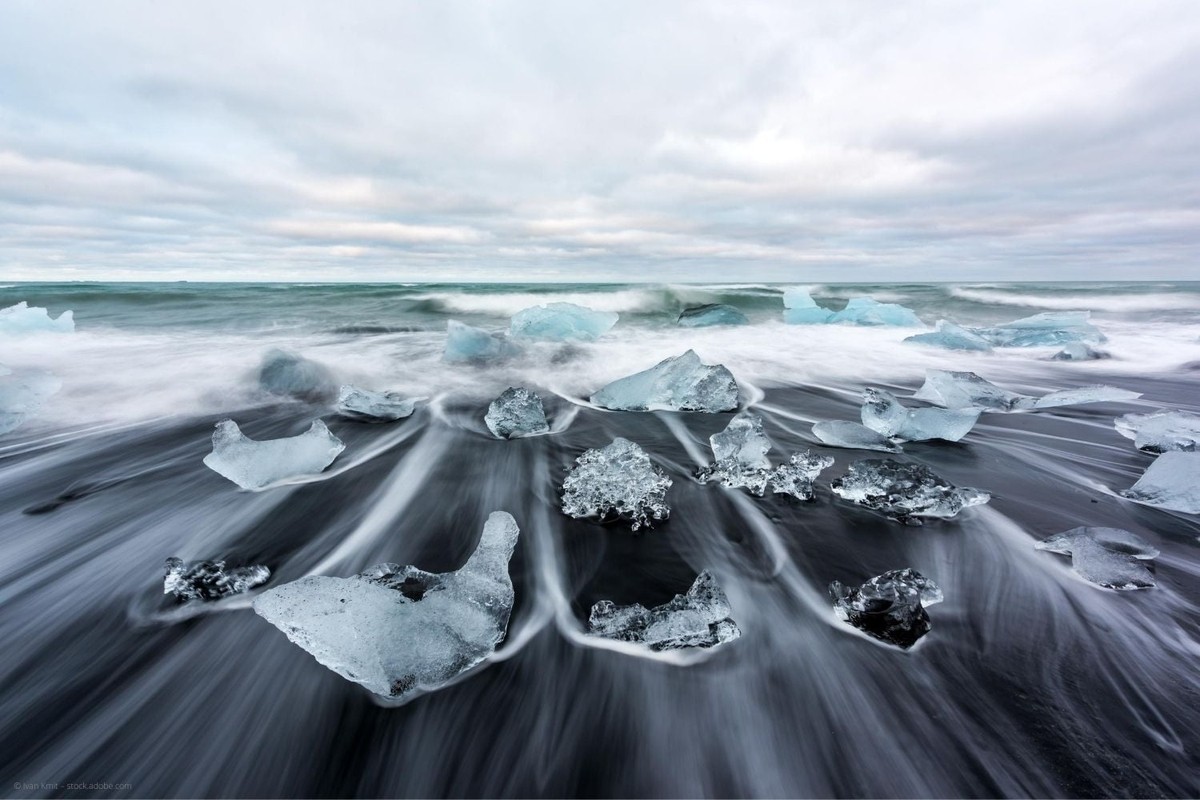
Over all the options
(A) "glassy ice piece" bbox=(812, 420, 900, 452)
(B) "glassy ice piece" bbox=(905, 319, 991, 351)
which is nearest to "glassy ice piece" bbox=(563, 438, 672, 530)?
(A) "glassy ice piece" bbox=(812, 420, 900, 452)

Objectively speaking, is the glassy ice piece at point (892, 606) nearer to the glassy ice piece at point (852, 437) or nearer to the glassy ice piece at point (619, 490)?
the glassy ice piece at point (619, 490)

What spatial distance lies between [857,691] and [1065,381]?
8.20m

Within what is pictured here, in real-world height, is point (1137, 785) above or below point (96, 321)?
above

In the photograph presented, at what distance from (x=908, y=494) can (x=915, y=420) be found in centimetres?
155

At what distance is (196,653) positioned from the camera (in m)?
1.83

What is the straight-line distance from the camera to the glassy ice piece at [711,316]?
1412 cm

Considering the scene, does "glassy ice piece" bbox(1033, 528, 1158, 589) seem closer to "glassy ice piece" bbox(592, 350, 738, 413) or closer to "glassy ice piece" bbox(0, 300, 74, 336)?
"glassy ice piece" bbox(592, 350, 738, 413)

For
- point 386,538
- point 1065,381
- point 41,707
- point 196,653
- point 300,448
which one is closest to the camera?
point 41,707

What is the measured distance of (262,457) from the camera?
3.15 m

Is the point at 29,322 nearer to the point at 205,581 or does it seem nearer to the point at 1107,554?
the point at 205,581

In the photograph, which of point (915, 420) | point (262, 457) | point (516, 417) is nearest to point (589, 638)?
point (516, 417)

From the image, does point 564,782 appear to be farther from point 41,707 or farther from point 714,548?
point 41,707

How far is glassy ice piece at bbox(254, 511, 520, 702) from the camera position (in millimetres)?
1615

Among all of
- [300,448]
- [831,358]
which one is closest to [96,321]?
[300,448]
